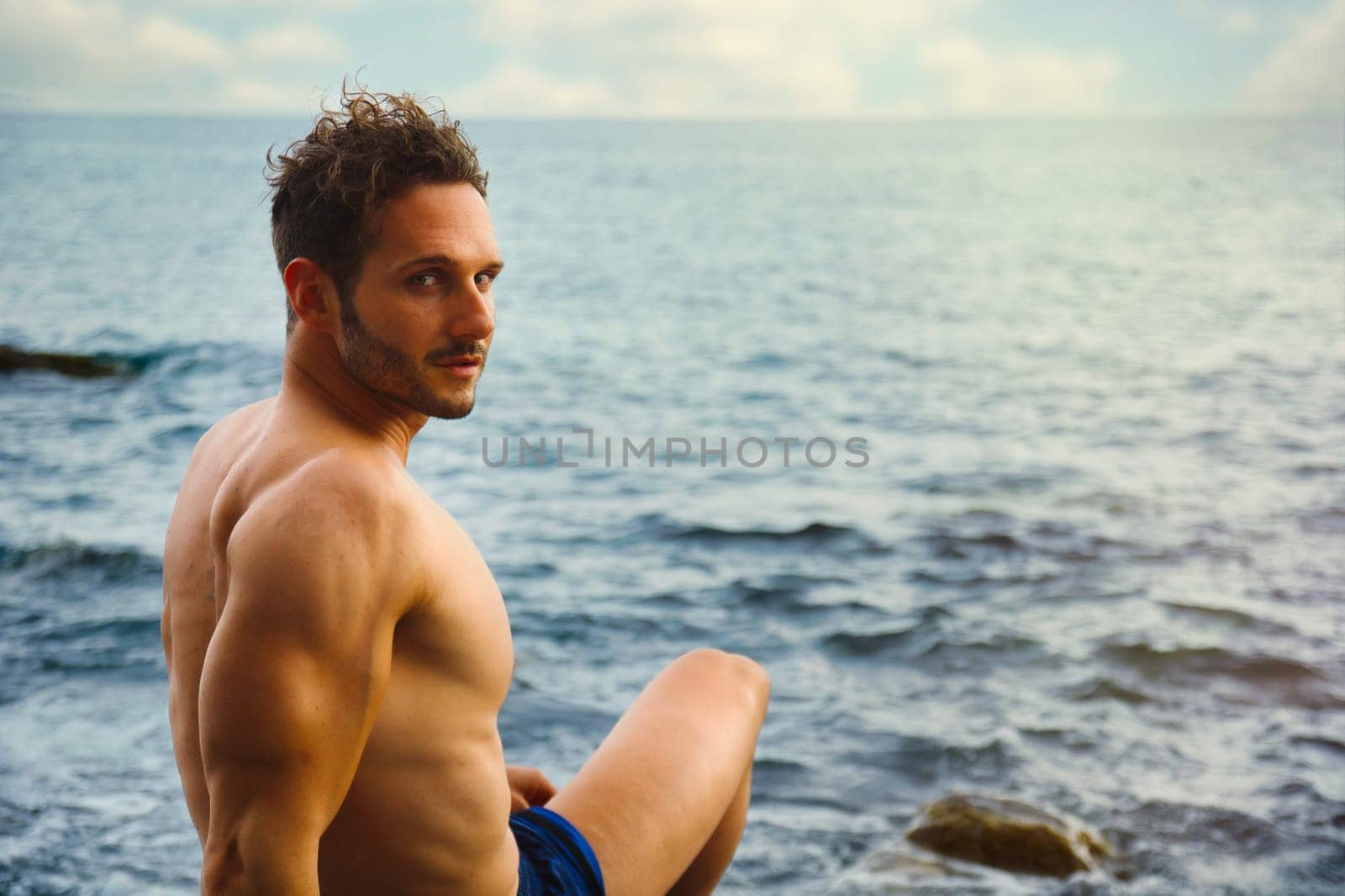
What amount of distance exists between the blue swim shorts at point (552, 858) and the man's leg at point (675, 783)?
5cm

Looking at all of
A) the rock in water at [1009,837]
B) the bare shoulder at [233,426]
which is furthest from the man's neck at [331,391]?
the rock in water at [1009,837]

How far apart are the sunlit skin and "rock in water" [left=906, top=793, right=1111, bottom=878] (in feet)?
5.72

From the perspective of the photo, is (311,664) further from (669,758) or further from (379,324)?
(669,758)

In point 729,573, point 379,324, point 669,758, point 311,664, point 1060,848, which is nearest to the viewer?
point 311,664

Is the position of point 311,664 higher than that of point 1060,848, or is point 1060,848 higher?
point 311,664

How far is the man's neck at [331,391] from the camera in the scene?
2133 millimetres

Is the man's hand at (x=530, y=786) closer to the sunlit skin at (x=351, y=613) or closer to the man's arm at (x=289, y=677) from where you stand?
the sunlit skin at (x=351, y=613)

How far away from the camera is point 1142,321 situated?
62.8ft

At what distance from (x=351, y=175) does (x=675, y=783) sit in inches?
61.0

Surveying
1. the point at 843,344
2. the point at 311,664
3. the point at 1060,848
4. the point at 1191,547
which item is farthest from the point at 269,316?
the point at 311,664

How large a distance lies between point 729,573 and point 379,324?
5.37 meters

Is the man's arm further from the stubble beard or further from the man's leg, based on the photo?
the man's leg

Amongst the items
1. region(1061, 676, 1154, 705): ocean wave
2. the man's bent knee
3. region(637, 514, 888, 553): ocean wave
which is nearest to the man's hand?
the man's bent knee

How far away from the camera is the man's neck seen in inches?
84.0
